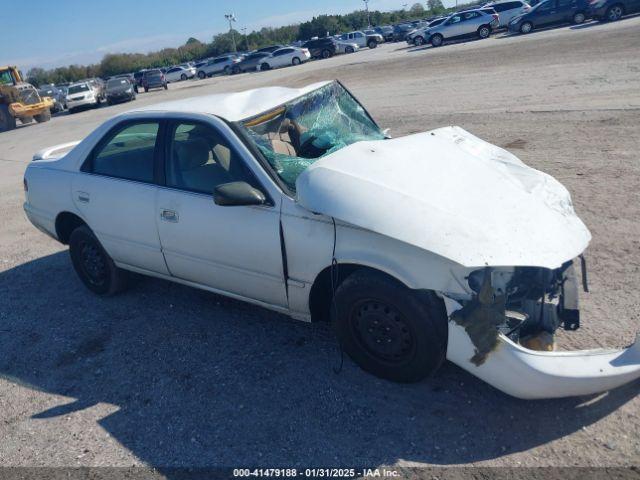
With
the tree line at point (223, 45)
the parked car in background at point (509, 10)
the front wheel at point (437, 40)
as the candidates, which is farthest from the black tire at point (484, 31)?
the tree line at point (223, 45)

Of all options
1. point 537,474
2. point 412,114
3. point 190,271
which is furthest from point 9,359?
point 412,114

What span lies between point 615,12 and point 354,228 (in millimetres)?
26748

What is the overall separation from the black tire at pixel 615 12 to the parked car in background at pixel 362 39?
2105 cm

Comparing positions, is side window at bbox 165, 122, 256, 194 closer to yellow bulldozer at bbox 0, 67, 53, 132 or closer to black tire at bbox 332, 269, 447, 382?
black tire at bbox 332, 269, 447, 382

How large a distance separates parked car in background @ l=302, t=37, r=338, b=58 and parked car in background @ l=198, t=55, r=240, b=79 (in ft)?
22.1

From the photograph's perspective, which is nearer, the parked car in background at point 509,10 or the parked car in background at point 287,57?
the parked car in background at point 509,10

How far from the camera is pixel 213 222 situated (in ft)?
12.2

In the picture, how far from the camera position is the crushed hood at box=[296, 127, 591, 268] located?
9.19 ft

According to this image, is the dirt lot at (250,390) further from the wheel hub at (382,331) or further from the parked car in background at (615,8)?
the parked car in background at (615,8)

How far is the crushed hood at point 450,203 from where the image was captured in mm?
2801

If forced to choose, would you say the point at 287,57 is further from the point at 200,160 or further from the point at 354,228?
the point at 354,228

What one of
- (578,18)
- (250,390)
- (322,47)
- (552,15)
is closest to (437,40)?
(552,15)

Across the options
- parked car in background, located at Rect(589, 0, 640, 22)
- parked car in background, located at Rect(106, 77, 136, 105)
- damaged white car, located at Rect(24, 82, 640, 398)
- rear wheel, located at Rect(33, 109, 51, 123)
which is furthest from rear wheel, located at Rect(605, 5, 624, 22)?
rear wheel, located at Rect(33, 109, 51, 123)

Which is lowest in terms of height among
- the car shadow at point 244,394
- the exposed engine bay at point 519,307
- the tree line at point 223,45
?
the car shadow at point 244,394
